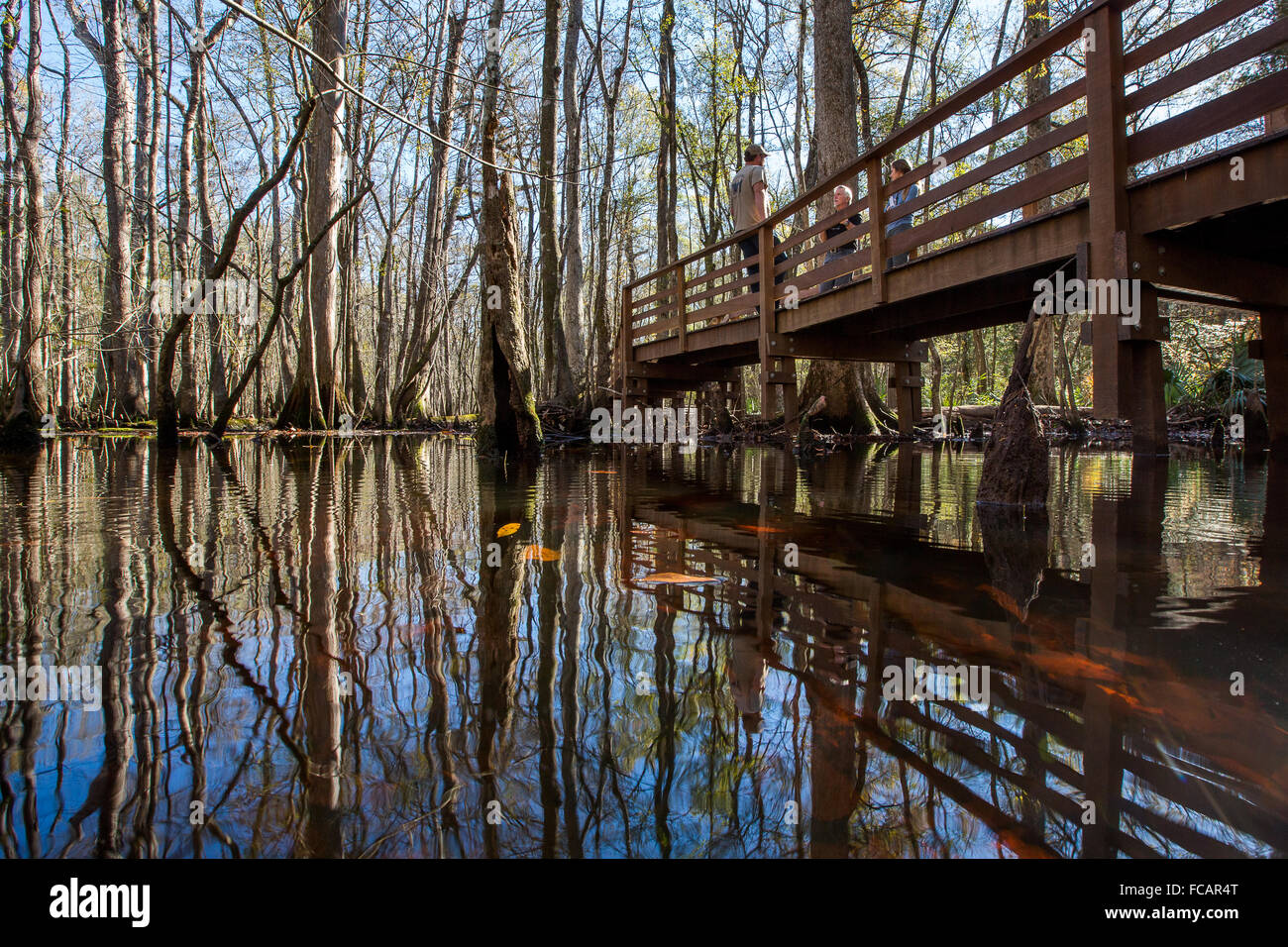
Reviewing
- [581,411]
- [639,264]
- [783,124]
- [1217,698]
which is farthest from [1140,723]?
[639,264]

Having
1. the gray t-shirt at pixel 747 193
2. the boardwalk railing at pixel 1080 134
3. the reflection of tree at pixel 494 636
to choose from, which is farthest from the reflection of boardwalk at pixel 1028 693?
the gray t-shirt at pixel 747 193

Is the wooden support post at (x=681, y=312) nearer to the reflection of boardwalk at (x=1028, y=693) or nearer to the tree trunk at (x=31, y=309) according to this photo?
the tree trunk at (x=31, y=309)

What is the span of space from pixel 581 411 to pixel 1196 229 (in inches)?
423

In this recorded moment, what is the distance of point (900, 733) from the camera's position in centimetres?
151

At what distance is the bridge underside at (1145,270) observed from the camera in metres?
4.38

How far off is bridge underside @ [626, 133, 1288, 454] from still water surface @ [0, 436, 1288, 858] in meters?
1.45

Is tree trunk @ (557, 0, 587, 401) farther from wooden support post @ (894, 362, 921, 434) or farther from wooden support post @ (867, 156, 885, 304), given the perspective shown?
wooden support post @ (867, 156, 885, 304)

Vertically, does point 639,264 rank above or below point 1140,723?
above

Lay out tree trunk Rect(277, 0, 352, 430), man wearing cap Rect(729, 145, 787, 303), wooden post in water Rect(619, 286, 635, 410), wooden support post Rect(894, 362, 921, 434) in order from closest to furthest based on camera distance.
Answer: man wearing cap Rect(729, 145, 787, 303) < wooden support post Rect(894, 362, 921, 434) < wooden post in water Rect(619, 286, 635, 410) < tree trunk Rect(277, 0, 352, 430)

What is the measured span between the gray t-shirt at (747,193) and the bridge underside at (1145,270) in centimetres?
270

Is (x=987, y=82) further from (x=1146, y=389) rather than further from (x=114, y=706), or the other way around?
(x=114, y=706)

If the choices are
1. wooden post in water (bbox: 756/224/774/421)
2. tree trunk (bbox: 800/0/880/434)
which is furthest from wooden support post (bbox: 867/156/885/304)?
tree trunk (bbox: 800/0/880/434)

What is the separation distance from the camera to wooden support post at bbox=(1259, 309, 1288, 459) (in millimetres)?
6148
